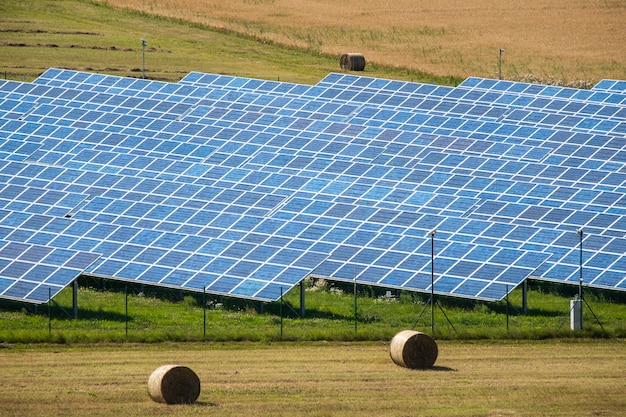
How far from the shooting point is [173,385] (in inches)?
2051

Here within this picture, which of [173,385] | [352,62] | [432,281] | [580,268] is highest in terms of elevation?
[352,62]

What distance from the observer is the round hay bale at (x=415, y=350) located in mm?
57344

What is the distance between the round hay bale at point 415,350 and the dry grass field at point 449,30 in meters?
59.4

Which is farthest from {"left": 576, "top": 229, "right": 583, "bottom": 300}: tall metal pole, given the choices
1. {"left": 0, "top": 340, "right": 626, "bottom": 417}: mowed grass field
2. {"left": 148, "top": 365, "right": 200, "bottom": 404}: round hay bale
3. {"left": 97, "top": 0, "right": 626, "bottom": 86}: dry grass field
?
{"left": 97, "top": 0, "right": 626, "bottom": 86}: dry grass field

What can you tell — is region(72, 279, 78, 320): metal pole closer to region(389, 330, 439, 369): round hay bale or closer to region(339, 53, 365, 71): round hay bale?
region(389, 330, 439, 369): round hay bale

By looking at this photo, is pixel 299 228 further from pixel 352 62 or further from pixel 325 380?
pixel 352 62

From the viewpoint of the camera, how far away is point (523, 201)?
77500 mm

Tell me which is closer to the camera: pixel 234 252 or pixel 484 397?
pixel 484 397

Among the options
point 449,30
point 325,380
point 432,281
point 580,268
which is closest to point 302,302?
point 432,281

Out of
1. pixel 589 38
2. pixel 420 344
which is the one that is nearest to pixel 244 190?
pixel 420 344

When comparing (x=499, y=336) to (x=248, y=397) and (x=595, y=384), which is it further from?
(x=248, y=397)

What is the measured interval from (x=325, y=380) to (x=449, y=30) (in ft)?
264

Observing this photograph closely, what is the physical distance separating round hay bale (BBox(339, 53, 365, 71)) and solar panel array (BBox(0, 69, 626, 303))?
16247 millimetres

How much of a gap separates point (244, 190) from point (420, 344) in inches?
856
